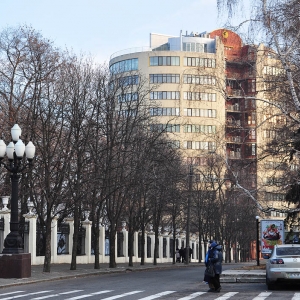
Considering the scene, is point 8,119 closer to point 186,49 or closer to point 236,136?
point 236,136

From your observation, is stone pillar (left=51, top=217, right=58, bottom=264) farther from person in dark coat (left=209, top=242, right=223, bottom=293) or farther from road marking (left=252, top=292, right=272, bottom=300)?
road marking (left=252, top=292, right=272, bottom=300)

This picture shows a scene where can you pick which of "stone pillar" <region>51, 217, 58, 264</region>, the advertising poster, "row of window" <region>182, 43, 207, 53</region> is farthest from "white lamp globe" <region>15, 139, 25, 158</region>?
"row of window" <region>182, 43, 207, 53</region>

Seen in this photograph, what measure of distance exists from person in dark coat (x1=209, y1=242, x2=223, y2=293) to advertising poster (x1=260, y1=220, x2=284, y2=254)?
14.4 m

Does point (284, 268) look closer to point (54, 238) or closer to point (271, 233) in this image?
point (271, 233)

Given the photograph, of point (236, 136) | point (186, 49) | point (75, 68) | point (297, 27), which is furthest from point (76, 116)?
point (186, 49)

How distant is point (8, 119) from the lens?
47062mm

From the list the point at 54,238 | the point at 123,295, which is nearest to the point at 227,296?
the point at 123,295

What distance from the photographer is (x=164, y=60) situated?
379 feet

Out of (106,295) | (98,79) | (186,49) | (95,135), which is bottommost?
(106,295)

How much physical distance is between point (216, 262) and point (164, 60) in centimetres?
9469

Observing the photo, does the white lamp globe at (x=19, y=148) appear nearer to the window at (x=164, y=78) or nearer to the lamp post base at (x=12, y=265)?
the lamp post base at (x=12, y=265)

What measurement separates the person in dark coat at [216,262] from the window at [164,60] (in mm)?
93592

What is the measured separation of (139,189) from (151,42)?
7459 centimetres

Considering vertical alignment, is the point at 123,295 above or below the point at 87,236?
below
